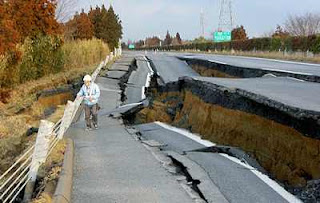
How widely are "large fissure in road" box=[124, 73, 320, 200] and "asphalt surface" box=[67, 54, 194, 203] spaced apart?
2.23 metres

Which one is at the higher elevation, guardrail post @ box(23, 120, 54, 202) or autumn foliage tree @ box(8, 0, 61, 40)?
autumn foliage tree @ box(8, 0, 61, 40)

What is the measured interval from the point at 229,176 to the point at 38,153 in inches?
126

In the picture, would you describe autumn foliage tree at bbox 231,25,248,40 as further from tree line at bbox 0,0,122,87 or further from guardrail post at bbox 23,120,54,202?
guardrail post at bbox 23,120,54,202

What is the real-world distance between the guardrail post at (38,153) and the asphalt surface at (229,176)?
2822 millimetres

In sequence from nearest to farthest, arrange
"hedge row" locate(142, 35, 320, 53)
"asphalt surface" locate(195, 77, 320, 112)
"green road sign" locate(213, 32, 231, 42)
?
"asphalt surface" locate(195, 77, 320, 112)
"hedge row" locate(142, 35, 320, 53)
"green road sign" locate(213, 32, 231, 42)

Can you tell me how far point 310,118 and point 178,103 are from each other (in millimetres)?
9852

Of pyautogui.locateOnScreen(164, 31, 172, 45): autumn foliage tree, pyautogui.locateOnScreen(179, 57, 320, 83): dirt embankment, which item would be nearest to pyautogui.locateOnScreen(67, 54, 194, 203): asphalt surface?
pyautogui.locateOnScreen(179, 57, 320, 83): dirt embankment

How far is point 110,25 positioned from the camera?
57750 millimetres

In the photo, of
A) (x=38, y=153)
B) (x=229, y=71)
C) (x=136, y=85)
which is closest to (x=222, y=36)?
(x=136, y=85)

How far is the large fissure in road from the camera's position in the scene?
325 inches

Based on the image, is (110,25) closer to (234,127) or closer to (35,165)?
(234,127)

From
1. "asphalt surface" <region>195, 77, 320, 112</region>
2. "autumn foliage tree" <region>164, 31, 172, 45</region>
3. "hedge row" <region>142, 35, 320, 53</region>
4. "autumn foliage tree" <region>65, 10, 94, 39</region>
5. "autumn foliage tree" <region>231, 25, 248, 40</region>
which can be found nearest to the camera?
"asphalt surface" <region>195, 77, 320, 112</region>

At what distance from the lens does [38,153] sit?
7527 millimetres

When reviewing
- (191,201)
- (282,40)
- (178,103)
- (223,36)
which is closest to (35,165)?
(191,201)
